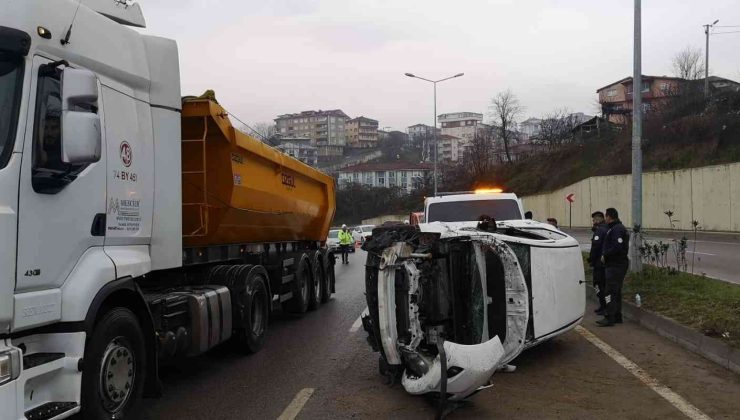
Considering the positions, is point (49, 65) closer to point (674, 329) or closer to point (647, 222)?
point (674, 329)

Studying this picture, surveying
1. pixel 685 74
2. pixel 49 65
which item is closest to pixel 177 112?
pixel 49 65

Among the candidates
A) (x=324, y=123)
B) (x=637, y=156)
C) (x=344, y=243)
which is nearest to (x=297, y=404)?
(x=637, y=156)

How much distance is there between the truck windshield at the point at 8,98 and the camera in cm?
380

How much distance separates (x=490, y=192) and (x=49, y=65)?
9481 mm

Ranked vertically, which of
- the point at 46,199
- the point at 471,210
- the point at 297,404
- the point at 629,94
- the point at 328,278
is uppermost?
the point at 629,94

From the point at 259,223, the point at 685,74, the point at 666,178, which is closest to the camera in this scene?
the point at 259,223

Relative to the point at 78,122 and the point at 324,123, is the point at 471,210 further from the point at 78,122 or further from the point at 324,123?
the point at 324,123

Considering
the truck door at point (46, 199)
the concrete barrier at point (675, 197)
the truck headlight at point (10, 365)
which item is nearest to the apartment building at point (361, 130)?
the concrete barrier at point (675, 197)

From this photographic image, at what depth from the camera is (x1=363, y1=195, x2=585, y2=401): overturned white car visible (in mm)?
5328

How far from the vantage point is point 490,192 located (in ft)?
40.9

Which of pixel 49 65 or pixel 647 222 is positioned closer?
pixel 49 65

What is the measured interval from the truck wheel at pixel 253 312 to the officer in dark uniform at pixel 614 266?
16.3ft

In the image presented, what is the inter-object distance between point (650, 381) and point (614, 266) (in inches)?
130

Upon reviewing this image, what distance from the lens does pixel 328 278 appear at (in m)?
13.5
